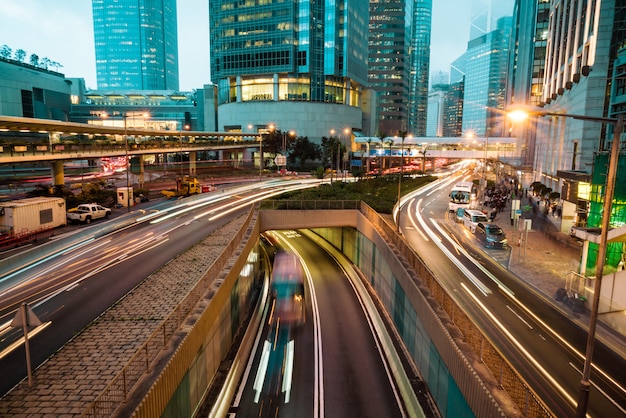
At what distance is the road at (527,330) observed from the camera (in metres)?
13.4

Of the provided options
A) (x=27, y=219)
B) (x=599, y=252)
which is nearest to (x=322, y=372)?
(x=599, y=252)

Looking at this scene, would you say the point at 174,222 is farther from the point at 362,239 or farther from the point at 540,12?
the point at 540,12

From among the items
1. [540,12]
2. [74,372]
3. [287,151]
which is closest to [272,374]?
[74,372]

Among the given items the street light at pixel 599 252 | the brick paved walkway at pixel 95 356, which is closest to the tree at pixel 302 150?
the brick paved walkway at pixel 95 356

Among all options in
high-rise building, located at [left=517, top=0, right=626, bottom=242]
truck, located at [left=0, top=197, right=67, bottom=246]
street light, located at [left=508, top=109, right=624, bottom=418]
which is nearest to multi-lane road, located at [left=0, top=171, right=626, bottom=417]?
street light, located at [left=508, top=109, right=624, bottom=418]

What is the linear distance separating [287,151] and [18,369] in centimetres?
9877

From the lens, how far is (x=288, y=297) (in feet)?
76.2

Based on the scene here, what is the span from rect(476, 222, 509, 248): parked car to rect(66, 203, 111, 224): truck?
34523 mm

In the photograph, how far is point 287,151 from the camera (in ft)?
358

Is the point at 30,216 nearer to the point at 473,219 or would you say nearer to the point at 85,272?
the point at 85,272

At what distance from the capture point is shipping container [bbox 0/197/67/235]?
28.9 m

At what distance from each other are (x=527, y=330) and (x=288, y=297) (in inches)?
484

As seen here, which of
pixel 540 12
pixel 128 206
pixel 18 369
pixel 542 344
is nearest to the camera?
pixel 18 369

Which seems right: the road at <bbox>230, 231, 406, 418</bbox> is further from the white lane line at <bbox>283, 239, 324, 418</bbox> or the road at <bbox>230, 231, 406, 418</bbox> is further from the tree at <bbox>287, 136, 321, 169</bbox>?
the tree at <bbox>287, 136, 321, 169</bbox>
